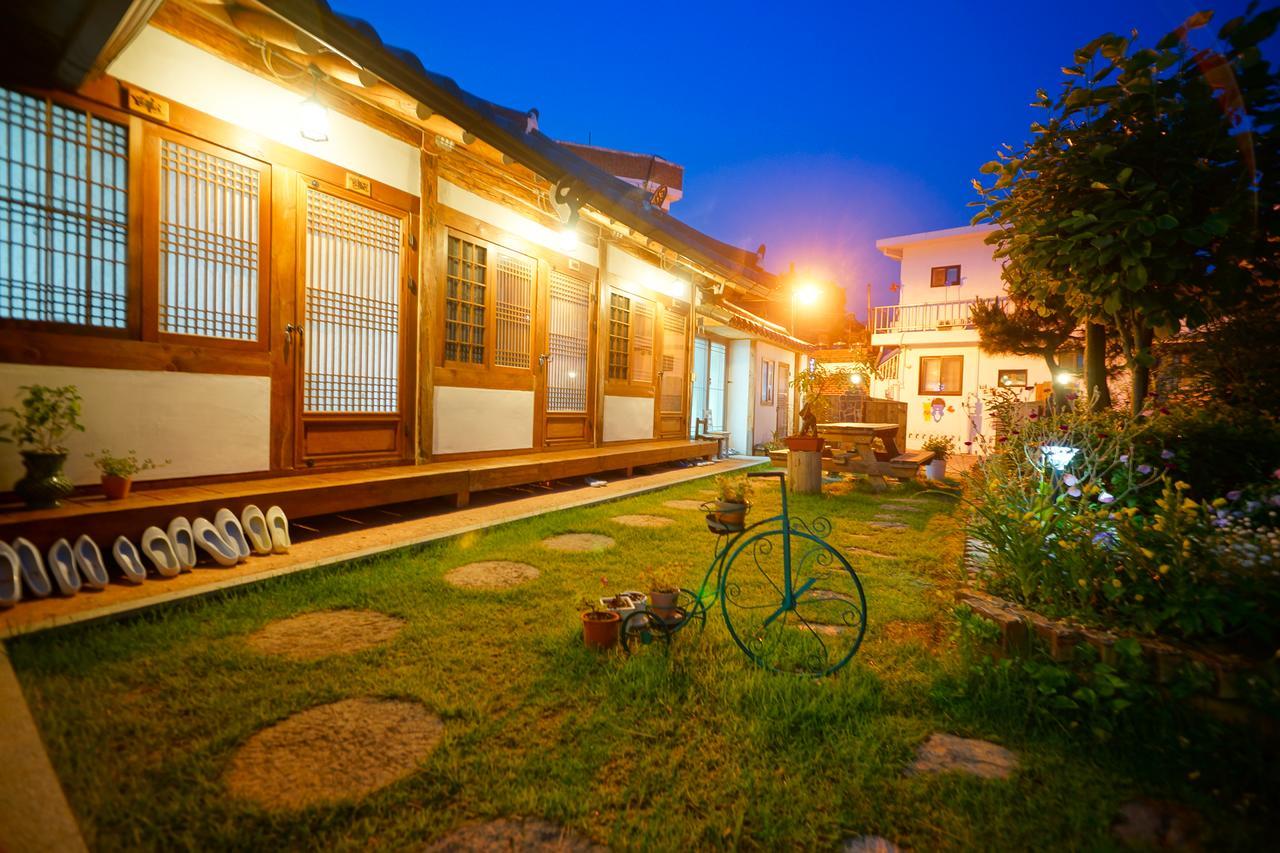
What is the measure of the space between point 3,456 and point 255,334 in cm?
190

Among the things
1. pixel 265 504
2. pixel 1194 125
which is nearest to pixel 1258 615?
pixel 1194 125

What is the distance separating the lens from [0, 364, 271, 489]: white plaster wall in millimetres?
4094

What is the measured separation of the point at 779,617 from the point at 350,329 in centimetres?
518

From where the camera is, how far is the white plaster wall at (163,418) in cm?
409

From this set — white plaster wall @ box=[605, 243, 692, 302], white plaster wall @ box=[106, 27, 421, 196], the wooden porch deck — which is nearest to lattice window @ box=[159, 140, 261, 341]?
white plaster wall @ box=[106, 27, 421, 196]

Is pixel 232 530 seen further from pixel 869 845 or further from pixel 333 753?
pixel 869 845

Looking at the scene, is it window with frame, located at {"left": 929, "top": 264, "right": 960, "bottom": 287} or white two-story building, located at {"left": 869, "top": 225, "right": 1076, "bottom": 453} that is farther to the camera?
window with frame, located at {"left": 929, "top": 264, "right": 960, "bottom": 287}

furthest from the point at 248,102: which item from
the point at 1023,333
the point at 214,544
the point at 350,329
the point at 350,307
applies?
the point at 1023,333

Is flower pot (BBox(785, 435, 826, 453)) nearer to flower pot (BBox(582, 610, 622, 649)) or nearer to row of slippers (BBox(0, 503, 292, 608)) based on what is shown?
flower pot (BBox(582, 610, 622, 649))

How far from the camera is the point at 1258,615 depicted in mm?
2443

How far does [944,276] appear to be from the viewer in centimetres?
2422

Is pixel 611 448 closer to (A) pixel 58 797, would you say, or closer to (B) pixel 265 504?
(B) pixel 265 504

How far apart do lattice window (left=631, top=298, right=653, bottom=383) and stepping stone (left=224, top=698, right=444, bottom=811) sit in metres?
9.20

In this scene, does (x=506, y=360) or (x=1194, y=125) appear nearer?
(x=1194, y=125)
